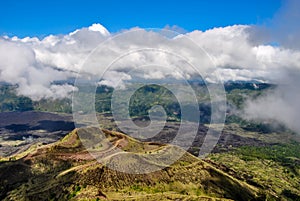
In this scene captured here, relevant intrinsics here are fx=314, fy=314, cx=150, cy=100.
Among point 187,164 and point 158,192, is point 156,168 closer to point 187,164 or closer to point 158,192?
point 158,192

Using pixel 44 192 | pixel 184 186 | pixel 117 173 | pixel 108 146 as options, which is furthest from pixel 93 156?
pixel 184 186

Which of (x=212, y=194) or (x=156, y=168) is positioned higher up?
(x=156, y=168)

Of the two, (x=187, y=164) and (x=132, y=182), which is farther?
(x=187, y=164)

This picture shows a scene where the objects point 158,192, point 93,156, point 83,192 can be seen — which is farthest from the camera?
point 93,156

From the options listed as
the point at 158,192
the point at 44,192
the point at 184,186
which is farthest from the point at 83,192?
the point at 184,186

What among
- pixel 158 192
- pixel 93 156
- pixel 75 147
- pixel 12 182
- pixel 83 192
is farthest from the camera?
pixel 75 147

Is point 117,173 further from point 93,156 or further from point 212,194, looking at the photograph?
point 212,194

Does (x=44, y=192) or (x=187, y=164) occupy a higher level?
(x=187, y=164)

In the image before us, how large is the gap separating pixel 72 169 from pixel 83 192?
78.1 feet

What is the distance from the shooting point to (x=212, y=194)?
156 m

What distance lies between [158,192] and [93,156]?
152ft

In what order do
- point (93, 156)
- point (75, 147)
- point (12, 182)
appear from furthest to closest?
point (75, 147)
point (93, 156)
point (12, 182)

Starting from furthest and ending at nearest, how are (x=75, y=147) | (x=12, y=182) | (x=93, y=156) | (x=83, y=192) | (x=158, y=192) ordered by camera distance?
(x=75, y=147)
(x=93, y=156)
(x=12, y=182)
(x=158, y=192)
(x=83, y=192)

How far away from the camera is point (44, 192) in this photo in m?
141
